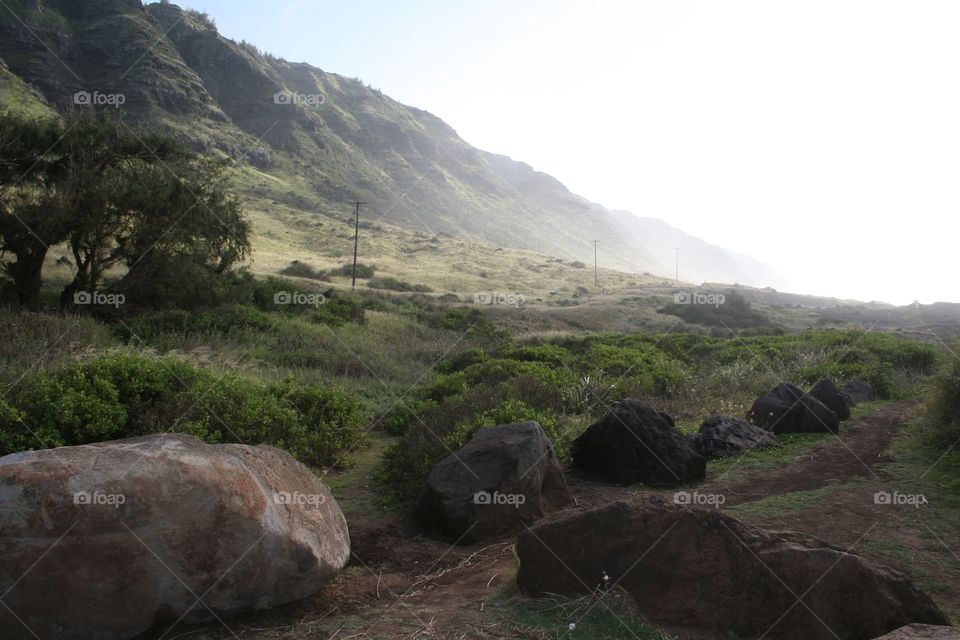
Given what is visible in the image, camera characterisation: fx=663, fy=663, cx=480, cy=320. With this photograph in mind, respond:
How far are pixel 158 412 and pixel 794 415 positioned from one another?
891 centimetres

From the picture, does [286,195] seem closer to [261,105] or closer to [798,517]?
[261,105]

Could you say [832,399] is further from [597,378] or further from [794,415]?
[597,378]

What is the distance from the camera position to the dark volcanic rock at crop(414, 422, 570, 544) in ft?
19.5

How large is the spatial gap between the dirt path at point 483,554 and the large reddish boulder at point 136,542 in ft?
1.02

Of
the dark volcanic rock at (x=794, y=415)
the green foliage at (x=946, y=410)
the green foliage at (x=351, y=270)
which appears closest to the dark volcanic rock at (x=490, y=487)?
the dark volcanic rock at (x=794, y=415)

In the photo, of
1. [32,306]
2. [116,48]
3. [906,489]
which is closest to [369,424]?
[906,489]

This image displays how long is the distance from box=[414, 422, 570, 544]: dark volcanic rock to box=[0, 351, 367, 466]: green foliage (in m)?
2.58

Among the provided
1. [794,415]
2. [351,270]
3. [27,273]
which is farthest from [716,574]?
[351,270]

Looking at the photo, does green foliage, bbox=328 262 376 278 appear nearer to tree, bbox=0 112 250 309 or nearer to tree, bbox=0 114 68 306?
tree, bbox=0 112 250 309

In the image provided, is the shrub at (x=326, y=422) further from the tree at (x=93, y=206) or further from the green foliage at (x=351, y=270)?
the green foliage at (x=351, y=270)

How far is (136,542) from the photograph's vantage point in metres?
3.93

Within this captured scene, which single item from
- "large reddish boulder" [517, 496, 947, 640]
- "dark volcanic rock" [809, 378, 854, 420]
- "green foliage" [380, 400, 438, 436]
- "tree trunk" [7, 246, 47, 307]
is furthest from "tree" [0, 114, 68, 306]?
"dark volcanic rock" [809, 378, 854, 420]

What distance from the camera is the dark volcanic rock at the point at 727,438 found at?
28.8 ft

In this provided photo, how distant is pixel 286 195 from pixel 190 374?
252 ft
